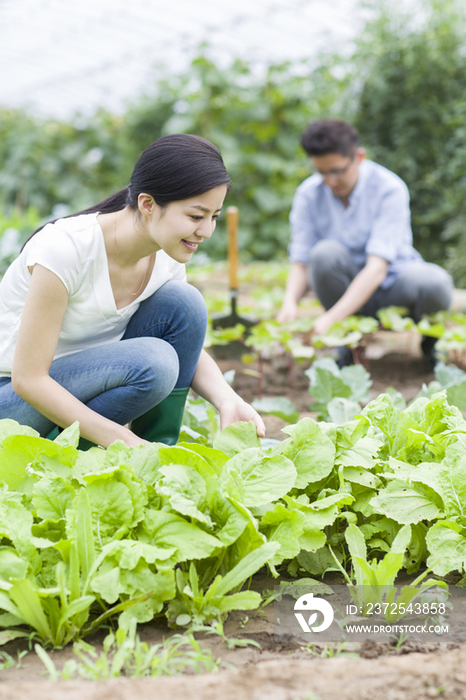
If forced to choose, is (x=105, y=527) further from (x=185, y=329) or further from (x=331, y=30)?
(x=331, y=30)

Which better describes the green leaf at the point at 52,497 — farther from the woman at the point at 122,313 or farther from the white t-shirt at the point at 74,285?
the white t-shirt at the point at 74,285

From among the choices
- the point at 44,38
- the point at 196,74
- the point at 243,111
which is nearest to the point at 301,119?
the point at 243,111

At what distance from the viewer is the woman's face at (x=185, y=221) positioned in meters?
1.50

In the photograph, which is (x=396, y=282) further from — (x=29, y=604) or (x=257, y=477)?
(x=29, y=604)

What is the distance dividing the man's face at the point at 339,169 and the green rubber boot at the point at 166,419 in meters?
1.74

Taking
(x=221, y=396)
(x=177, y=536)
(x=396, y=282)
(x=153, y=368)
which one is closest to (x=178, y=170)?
(x=153, y=368)

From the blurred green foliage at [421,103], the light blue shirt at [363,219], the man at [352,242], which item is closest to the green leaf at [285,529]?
the man at [352,242]

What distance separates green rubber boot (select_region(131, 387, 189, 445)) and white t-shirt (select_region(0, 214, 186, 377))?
0.79ft

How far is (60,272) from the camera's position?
1.46 meters

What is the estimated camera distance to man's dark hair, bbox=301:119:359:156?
294 centimetres

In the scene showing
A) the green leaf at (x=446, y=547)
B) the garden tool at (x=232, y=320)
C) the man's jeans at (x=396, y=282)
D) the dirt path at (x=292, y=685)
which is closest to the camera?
the dirt path at (x=292, y=685)

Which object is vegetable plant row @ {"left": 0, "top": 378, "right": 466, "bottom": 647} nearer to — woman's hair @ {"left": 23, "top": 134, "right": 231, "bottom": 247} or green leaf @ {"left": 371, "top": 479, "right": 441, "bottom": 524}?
green leaf @ {"left": 371, "top": 479, "right": 441, "bottom": 524}

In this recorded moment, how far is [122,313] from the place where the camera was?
1.71 metres

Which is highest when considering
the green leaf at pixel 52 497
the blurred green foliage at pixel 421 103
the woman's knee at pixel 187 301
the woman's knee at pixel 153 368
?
the blurred green foliage at pixel 421 103
